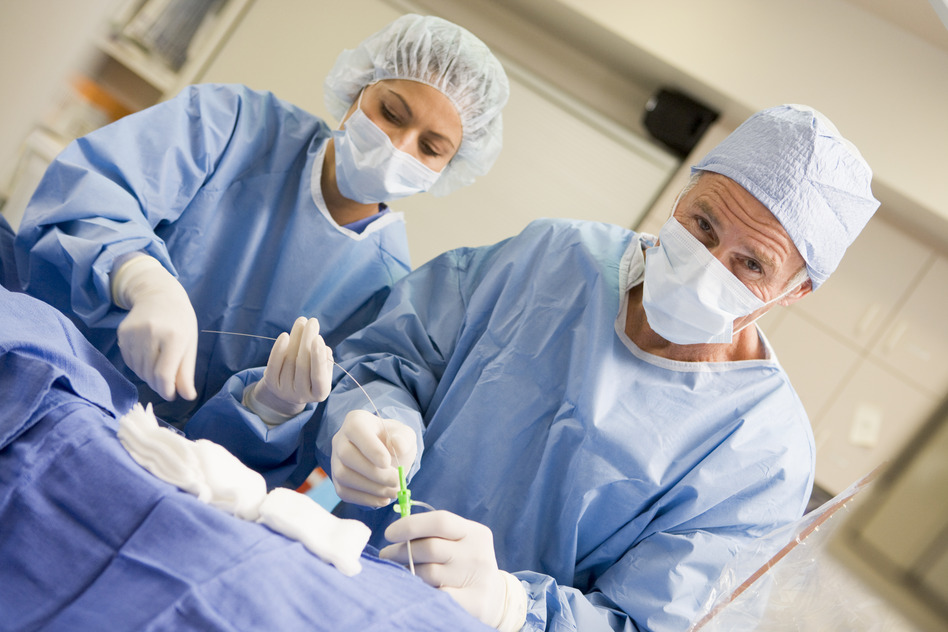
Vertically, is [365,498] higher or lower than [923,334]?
lower

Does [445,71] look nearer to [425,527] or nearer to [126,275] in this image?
[126,275]

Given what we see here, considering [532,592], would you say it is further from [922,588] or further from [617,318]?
[922,588]

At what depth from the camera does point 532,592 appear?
3.53 feet

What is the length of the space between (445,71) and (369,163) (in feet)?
0.86

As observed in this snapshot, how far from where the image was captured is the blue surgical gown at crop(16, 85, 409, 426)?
4.34 ft

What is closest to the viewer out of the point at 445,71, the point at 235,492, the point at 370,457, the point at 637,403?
the point at 235,492

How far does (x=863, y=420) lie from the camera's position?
8.39 feet

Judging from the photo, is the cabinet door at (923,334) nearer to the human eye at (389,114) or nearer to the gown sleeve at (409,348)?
the gown sleeve at (409,348)

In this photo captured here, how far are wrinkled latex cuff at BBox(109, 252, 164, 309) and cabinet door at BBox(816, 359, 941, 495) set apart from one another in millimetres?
2307

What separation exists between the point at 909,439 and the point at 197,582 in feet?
1.86

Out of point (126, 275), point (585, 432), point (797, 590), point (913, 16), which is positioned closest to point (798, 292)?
point (585, 432)

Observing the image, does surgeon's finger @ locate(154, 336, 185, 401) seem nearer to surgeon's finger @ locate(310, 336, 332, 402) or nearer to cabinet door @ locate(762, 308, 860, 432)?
surgeon's finger @ locate(310, 336, 332, 402)

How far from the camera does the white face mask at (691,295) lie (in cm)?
125

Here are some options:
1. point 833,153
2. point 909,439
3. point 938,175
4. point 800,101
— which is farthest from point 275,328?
point 938,175
